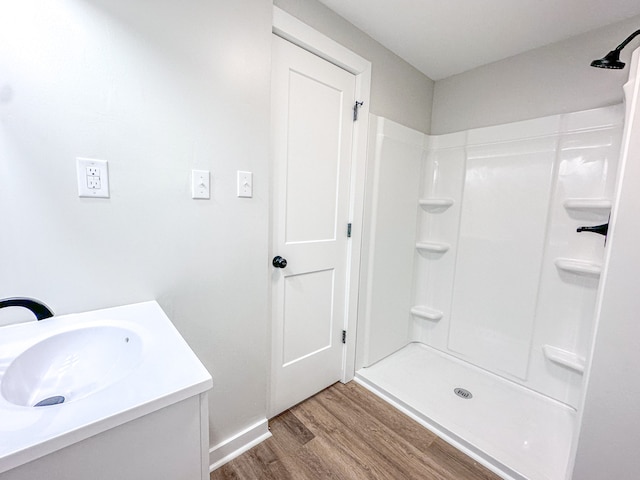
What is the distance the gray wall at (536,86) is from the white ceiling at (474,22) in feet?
0.19

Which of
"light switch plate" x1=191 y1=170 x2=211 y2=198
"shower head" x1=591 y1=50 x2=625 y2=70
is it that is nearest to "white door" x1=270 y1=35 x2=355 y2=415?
"light switch plate" x1=191 y1=170 x2=211 y2=198

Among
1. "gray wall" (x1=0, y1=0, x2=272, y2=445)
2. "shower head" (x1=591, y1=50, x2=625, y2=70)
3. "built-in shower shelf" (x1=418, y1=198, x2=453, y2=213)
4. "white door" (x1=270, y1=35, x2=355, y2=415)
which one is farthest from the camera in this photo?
"built-in shower shelf" (x1=418, y1=198, x2=453, y2=213)

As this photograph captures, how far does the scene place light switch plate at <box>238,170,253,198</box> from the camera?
1.25 metres

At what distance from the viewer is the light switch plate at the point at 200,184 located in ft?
3.69

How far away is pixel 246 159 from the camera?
126cm

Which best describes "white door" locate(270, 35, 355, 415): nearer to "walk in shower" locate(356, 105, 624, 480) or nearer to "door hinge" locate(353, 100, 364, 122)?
"door hinge" locate(353, 100, 364, 122)

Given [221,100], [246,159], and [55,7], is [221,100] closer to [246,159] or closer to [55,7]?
[246,159]

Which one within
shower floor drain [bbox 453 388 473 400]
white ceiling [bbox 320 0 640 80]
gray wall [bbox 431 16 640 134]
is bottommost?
shower floor drain [bbox 453 388 473 400]

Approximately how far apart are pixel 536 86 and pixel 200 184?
2170mm

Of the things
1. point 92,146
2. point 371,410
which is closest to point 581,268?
point 371,410

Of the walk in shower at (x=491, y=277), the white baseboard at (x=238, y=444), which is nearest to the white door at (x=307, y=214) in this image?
the white baseboard at (x=238, y=444)

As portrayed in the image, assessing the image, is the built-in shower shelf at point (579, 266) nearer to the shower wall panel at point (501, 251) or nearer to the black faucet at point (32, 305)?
the shower wall panel at point (501, 251)

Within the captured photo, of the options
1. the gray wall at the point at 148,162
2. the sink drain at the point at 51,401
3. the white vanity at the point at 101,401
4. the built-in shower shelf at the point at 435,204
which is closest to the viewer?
the white vanity at the point at 101,401

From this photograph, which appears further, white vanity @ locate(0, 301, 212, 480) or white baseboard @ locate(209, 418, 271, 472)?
white baseboard @ locate(209, 418, 271, 472)
